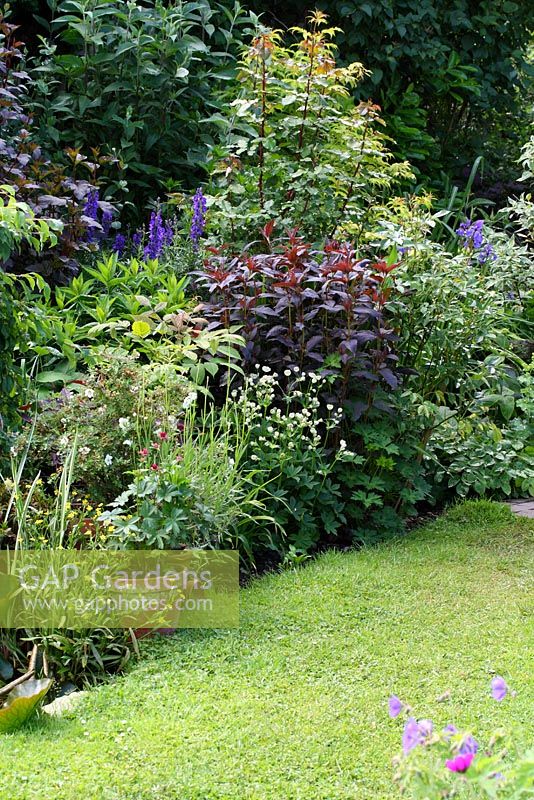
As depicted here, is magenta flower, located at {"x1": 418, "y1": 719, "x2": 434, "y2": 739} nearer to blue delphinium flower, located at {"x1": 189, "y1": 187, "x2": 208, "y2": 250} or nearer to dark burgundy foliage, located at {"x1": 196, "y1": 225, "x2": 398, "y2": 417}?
dark burgundy foliage, located at {"x1": 196, "y1": 225, "x2": 398, "y2": 417}

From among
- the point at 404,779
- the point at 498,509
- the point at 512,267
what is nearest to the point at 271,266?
the point at 498,509

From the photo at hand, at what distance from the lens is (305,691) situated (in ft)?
9.45

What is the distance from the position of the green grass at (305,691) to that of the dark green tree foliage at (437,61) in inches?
205

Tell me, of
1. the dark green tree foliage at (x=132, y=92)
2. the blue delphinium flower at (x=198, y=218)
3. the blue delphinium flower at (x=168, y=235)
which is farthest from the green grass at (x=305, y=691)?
the dark green tree foliage at (x=132, y=92)

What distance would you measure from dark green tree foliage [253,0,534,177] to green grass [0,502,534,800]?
17.1 ft

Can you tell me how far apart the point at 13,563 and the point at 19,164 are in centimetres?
287

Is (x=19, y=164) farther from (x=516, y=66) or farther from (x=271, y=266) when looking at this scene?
(x=516, y=66)

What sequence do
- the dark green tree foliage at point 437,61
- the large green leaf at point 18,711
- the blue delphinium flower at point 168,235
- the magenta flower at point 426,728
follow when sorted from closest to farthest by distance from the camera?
1. the magenta flower at point 426,728
2. the large green leaf at point 18,711
3. the blue delphinium flower at point 168,235
4. the dark green tree foliage at point 437,61

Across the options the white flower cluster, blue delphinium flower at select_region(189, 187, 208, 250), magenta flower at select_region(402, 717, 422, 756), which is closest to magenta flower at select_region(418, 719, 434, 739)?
magenta flower at select_region(402, 717, 422, 756)

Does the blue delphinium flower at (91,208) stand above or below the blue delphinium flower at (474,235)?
below

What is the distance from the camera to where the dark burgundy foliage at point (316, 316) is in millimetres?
4355

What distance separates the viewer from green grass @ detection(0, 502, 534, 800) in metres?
2.42

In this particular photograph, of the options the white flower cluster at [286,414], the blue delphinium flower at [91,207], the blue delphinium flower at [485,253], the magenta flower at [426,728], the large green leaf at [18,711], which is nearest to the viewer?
the magenta flower at [426,728]

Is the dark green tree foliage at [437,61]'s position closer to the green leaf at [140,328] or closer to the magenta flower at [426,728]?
the green leaf at [140,328]
